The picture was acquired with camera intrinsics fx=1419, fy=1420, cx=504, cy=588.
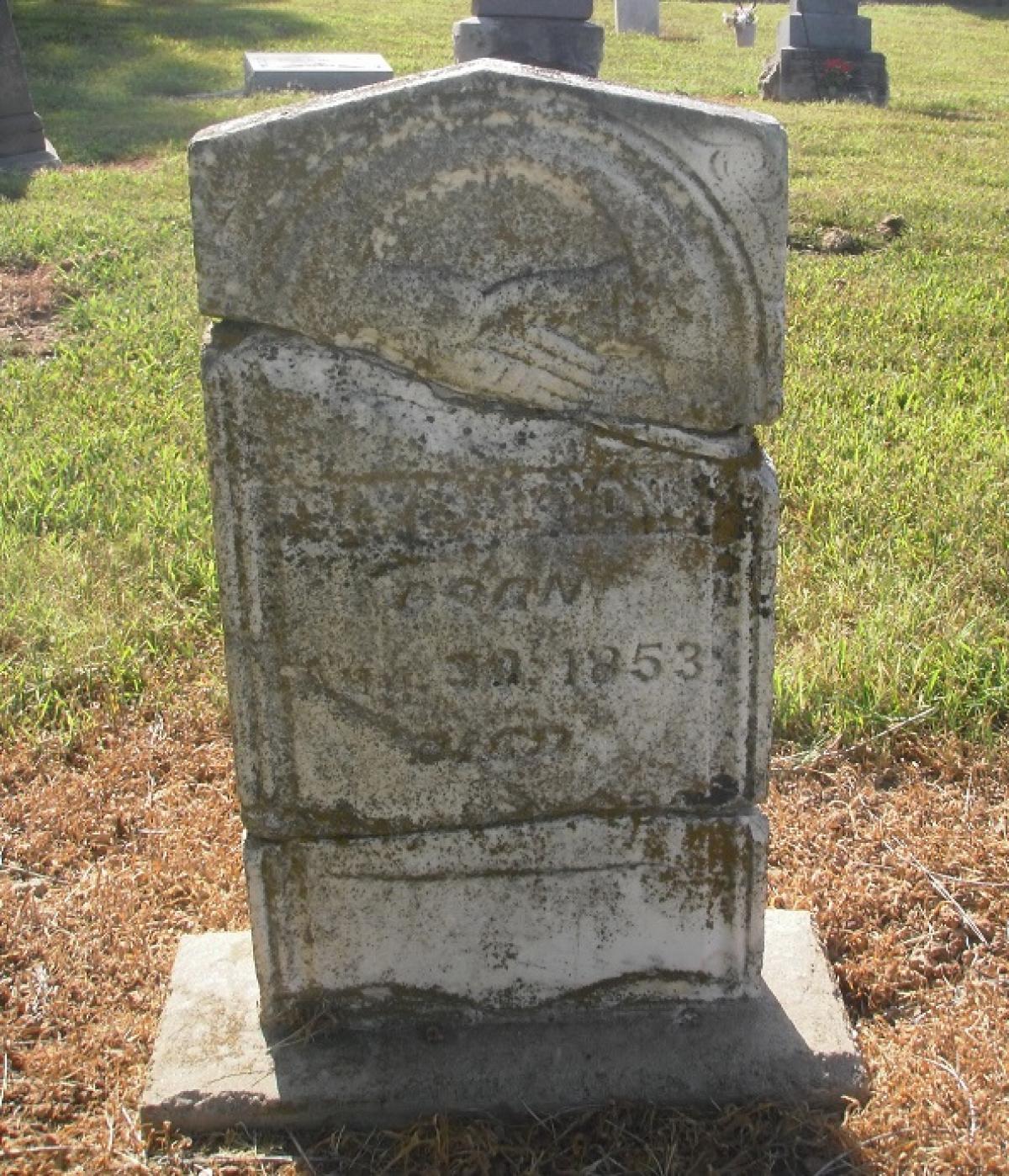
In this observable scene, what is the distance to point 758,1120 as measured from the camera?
91.0 inches

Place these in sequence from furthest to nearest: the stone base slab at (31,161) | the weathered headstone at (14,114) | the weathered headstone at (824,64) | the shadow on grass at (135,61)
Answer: the weathered headstone at (824,64)
the shadow on grass at (135,61)
the weathered headstone at (14,114)
the stone base slab at (31,161)

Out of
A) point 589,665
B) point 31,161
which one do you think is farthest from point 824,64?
point 589,665

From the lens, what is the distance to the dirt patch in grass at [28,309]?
252 inches

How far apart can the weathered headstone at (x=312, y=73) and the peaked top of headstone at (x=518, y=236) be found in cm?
1057

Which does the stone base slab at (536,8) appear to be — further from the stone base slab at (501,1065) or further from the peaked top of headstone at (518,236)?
the stone base slab at (501,1065)

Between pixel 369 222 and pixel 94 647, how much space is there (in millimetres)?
2107

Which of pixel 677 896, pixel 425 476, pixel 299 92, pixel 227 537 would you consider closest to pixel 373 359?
pixel 425 476

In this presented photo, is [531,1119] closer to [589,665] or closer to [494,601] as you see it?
[589,665]

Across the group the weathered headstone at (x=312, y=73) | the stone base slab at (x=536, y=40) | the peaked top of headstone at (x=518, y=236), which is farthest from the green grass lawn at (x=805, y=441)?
the stone base slab at (x=536, y=40)

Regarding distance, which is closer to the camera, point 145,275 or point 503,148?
point 503,148

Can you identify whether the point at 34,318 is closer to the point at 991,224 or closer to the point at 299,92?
the point at 991,224

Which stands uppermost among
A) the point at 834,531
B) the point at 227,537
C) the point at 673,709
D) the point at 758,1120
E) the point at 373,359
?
the point at 373,359

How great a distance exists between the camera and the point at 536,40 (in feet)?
41.0

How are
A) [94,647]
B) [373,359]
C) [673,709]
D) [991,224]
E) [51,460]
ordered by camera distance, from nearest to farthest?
[373,359] < [673,709] < [94,647] < [51,460] < [991,224]
